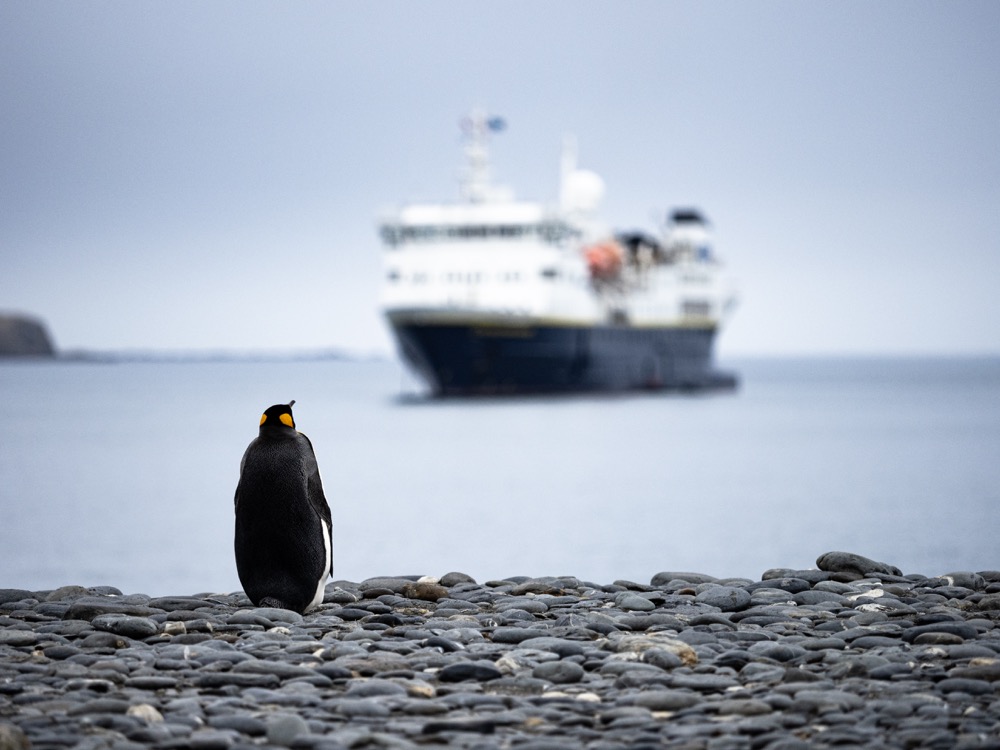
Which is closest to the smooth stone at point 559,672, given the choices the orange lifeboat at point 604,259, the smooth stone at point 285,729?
the smooth stone at point 285,729

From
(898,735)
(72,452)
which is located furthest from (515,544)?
(72,452)

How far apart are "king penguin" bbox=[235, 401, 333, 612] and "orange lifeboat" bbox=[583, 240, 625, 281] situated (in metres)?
48.1

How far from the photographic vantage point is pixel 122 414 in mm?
60031

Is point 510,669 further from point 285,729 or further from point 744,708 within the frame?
point 285,729

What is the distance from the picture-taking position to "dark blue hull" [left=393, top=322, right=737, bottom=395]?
143 feet

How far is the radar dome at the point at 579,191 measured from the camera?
5878 centimetres

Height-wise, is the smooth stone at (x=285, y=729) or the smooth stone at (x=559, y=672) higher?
the smooth stone at (x=559, y=672)

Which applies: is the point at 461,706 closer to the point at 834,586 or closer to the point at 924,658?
→ the point at 924,658

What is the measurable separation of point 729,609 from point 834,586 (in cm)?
86

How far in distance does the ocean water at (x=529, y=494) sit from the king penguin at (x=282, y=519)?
872 cm

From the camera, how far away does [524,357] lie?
1790 inches

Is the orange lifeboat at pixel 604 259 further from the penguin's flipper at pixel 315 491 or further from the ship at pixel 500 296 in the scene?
the penguin's flipper at pixel 315 491

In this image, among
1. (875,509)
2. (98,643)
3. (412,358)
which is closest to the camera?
(98,643)

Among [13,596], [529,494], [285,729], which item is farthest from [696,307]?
[285,729]
